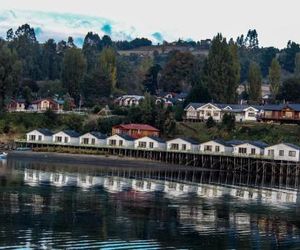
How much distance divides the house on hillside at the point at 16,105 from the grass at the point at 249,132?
93.1ft

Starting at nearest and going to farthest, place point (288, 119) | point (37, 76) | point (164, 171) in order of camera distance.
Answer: point (164, 171)
point (288, 119)
point (37, 76)

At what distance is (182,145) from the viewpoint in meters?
97.0

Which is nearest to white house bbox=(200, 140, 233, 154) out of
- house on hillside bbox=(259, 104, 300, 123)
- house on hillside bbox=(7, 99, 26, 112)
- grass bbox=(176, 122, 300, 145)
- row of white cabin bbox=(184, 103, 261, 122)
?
grass bbox=(176, 122, 300, 145)

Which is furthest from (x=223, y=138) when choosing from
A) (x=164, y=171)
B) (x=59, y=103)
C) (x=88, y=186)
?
(x=88, y=186)

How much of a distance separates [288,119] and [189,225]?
70.7 meters

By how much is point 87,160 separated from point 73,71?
142 feet

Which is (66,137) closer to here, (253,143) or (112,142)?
(112,142)

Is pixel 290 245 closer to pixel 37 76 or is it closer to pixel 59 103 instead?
pixel 59 103

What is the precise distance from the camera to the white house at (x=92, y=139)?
100562 millimetres

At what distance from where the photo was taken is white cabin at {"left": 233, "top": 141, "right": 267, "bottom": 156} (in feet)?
302

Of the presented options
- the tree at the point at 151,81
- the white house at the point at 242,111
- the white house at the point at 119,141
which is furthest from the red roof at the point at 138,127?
the tree at the point at 151,81

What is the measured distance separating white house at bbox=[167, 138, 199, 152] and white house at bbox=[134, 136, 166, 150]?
1176mm

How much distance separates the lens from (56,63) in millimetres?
173250

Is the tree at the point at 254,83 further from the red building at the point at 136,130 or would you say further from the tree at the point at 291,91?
the red building at the point at 136,130
